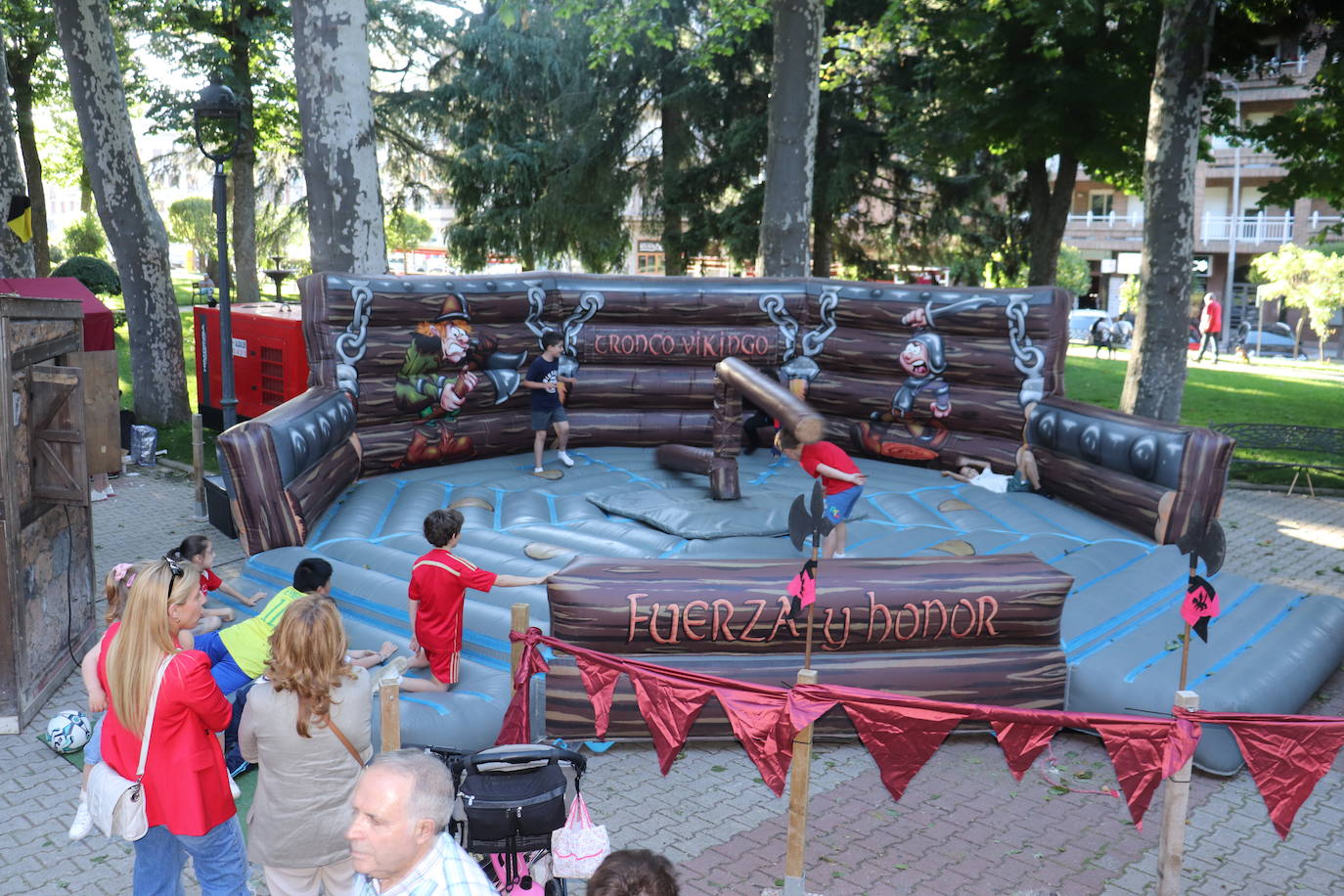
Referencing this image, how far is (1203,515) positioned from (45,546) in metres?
8.15

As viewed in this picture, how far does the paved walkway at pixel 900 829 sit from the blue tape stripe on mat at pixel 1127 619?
613 mm

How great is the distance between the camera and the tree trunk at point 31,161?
24156mm

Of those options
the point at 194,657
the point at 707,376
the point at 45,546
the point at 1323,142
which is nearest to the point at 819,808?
the point at 194,657

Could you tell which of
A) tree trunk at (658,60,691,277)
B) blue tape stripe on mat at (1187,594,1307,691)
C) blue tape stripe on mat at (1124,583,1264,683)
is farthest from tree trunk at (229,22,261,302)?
blue tape stripe on mat at (1187,594,1307,691)

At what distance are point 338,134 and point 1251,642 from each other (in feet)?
30.3

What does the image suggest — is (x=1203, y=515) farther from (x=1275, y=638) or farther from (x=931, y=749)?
(x=931, y=749)

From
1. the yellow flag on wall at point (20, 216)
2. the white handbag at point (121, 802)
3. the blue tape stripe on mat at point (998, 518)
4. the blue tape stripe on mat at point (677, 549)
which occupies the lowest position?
the blue tape stripe on mat at point (677, 549)

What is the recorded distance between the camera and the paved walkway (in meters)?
5.30

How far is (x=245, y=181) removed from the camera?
83.3 ft

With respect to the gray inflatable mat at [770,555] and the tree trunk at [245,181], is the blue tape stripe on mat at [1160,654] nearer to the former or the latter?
the gray inflatable mat at [770,555]

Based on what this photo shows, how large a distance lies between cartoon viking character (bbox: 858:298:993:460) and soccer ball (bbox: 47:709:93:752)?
8065 millimetres

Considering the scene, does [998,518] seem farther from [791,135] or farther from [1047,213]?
[1047,213]

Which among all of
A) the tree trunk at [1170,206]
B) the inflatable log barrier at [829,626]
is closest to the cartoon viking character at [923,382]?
the tree trunk at [1170,206]

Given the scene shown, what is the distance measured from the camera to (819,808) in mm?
6023
